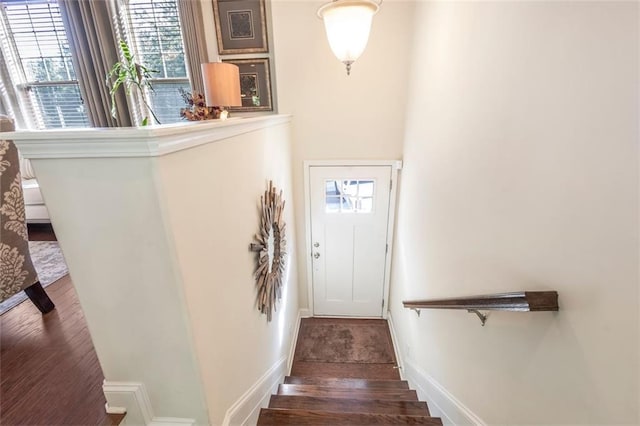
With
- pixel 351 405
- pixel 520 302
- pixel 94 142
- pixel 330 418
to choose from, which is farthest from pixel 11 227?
pixel 351 405

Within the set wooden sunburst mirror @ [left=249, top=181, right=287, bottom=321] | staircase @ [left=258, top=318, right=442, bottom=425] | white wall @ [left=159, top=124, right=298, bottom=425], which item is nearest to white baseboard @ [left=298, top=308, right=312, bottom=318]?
staircase @ [left=258, top=318, right=442, bottom=425]

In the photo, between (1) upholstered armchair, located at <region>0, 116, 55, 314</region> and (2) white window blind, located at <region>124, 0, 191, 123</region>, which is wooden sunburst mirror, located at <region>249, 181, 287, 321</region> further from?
(2) white window blind, located at <region>124, 0, 191, 123</region>

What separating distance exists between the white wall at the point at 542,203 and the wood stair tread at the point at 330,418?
0.31 meters

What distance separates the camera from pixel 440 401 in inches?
70.7

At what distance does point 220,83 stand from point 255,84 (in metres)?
1.16

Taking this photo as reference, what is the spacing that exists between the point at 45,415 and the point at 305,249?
2628mm

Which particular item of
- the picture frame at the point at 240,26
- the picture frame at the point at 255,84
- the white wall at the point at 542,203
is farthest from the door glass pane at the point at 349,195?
the picture frame at the point at 240,26

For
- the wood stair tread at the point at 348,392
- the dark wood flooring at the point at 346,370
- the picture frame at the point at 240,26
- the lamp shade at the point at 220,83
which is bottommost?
the dark wood flooring at the point at 346,370

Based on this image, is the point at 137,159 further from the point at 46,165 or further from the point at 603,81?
the point at 603,81

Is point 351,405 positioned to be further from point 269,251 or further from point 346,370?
point 269,251

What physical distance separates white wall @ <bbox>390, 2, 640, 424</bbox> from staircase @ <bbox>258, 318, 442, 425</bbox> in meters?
0.53

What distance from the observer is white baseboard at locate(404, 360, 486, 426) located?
4.74 ft

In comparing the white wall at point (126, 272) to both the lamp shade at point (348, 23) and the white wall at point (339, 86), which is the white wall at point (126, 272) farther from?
the white wall at point (339, 86)

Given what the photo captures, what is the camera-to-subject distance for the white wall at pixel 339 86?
2.62 metres
